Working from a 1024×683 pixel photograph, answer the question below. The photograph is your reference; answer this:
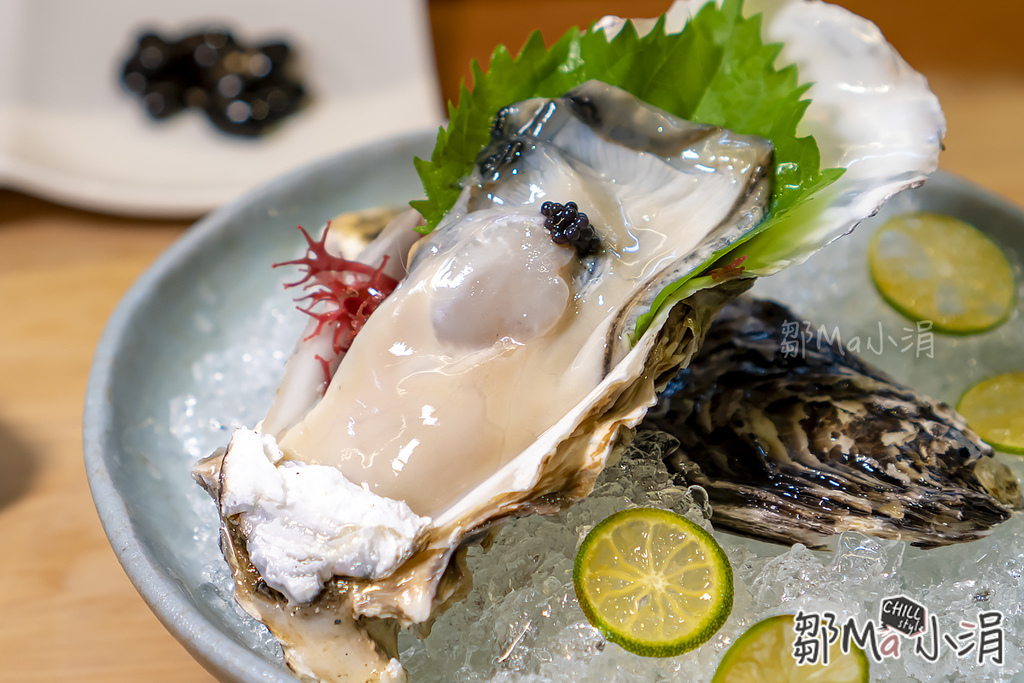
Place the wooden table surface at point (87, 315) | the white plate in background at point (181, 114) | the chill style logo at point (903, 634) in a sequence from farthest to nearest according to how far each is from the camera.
Result: the white plate in background at point (181, 114), the wooden table surface at point (87, 315), the chill style logo at point (903, 634)

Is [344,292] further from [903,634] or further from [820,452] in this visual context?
[903,634]

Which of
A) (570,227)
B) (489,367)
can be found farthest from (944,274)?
(489,367)

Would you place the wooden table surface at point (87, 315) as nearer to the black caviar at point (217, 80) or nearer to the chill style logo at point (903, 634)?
the black caviar at point (217, 80)

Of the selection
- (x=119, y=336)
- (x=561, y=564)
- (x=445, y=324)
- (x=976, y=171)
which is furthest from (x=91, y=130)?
(x=976, y=171)

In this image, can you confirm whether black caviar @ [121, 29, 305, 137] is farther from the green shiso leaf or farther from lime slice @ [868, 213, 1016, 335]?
lime slice @ [868, 213, 1016, 335]

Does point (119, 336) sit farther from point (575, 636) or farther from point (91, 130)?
point (91, 130)

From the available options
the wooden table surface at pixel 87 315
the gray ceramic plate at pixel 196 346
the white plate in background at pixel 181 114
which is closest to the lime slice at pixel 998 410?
the gray ceramic plate at pixel 196 346
